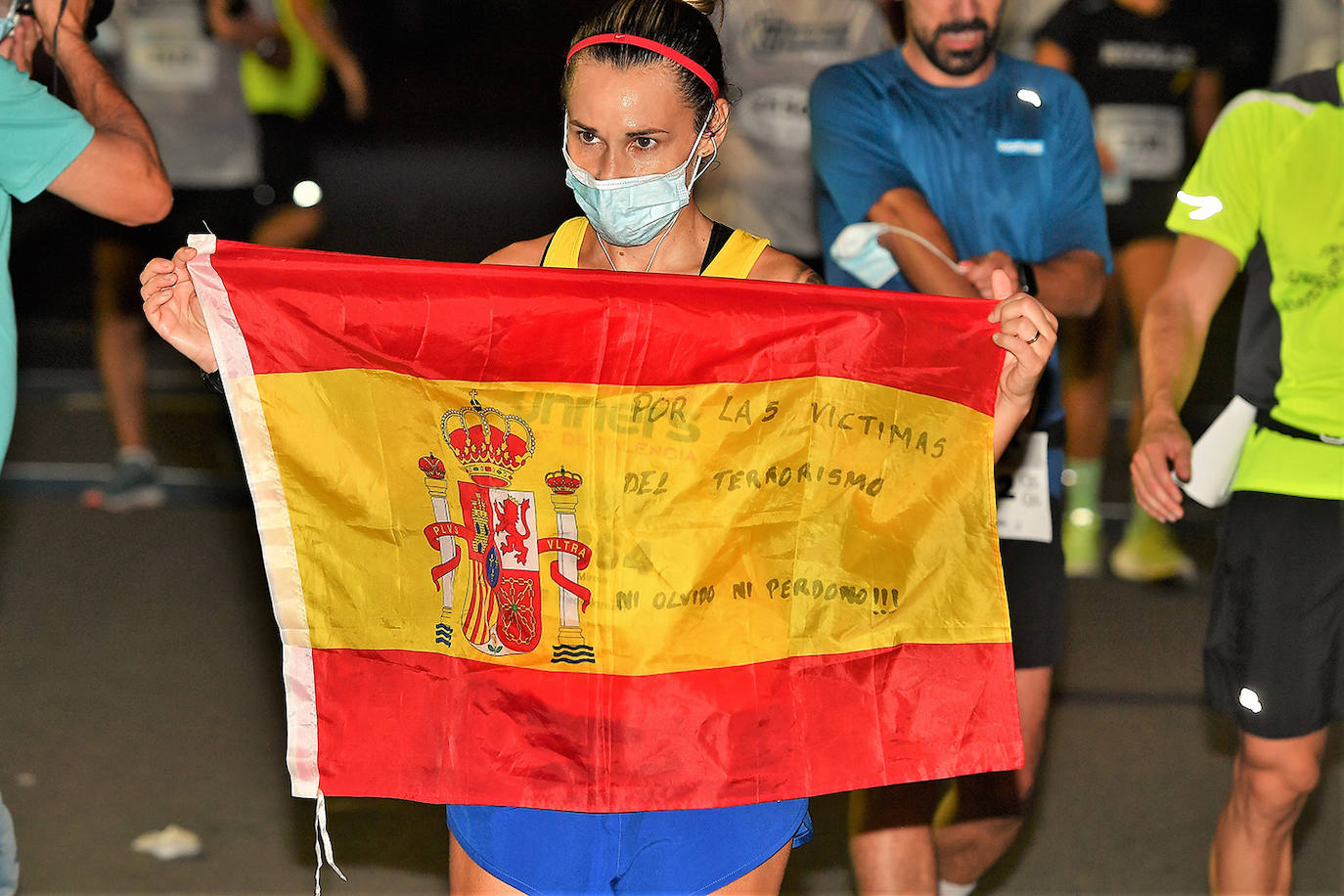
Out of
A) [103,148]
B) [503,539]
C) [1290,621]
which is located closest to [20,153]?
[103,148]

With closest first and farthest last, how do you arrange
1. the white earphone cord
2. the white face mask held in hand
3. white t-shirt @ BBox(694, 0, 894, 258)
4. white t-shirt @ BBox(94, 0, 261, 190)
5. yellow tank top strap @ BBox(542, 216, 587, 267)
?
1. yellow tank top strap @ BBox(542, 216, 587, 267)
2. the white earphone cord
3. the white face mask held in hand
4. white t-shirt @ BBox(694, 0, 894, 258)
5. white t-shirt @ BBox(94, 0, 261, 190)

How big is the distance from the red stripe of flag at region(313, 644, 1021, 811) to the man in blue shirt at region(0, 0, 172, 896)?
39.4 inches

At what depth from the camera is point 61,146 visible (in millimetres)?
2990

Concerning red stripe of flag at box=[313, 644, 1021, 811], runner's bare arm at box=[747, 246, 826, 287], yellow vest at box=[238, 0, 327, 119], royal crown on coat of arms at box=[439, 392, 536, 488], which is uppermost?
yellow vest at box=[238, 0, 327, 119]

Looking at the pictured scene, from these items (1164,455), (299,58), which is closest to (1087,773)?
(1164,455)

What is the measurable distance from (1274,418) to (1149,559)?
296 centimetres

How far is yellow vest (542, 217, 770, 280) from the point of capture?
2574mm

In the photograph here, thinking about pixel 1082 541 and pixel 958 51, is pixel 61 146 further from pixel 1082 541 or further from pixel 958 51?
pixel 1082 541

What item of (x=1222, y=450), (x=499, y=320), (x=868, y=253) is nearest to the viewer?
(x=499, y=320)

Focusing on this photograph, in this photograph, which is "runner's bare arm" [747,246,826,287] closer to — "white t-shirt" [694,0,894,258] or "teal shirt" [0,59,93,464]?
"teal shirt" [0,59,93,464]

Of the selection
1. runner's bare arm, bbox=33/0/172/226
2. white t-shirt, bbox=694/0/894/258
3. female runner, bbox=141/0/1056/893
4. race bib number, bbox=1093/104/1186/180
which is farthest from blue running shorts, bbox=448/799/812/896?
race bib number, bbox=1093/104/1186/180

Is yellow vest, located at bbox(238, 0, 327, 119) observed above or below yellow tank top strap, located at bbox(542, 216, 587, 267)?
above

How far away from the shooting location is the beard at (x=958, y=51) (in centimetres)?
351

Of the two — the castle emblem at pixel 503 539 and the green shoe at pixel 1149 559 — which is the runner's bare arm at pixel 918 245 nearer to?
the castle emblem at pixel 503 539
